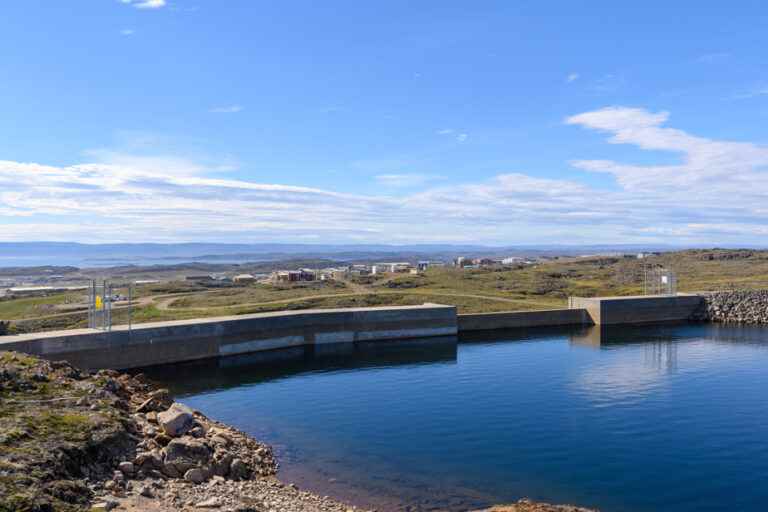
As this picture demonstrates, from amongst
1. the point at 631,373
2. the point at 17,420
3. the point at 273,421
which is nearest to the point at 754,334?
the point at 631,373

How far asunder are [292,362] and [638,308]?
A: 35.0 metres

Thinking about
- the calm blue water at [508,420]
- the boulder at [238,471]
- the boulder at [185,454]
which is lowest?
the calm blue water at [508,420]

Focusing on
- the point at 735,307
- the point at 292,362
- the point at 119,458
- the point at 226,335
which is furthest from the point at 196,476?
the point at 735,307

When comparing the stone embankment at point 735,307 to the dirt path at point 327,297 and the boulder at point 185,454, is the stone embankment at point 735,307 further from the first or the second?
the boulder at point 185,454

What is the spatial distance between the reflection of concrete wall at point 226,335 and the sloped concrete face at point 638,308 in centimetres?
1504

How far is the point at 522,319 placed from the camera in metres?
53.6

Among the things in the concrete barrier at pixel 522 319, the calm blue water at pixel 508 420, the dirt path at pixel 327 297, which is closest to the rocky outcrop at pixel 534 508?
the calm blue water at pixel 508 420

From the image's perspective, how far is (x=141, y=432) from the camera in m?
19.5

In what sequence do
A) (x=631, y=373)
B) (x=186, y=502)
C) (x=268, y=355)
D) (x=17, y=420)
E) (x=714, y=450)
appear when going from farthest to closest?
(x=268, y=355), (x=631, y=373), (x=714, y=450), (x=17, y=420), (x=186, y=502)

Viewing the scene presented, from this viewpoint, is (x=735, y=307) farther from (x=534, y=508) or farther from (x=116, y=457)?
(x=116, y=457)

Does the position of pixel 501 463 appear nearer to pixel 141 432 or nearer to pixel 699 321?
pixel 141 432

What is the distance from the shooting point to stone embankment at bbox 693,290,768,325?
5778 cm

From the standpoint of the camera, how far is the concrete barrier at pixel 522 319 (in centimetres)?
5188

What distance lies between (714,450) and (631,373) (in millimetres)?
13298
